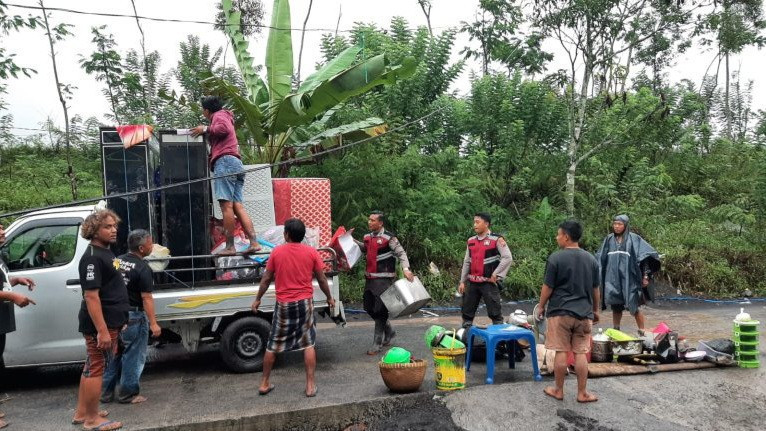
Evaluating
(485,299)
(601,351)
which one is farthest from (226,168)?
(601,351)

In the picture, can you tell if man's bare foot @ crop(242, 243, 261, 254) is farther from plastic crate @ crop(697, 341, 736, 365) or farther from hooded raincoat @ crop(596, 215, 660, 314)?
plastic crate @ crop(697, 341, 736, 365)

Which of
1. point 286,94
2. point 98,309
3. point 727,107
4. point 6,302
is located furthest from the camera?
point 727,107

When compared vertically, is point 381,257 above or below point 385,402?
above

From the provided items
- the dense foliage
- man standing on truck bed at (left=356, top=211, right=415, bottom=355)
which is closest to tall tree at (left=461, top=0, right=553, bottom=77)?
the dense foliage

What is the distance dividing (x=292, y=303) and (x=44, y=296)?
2.64 meters

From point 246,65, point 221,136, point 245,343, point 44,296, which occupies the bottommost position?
point 245,343

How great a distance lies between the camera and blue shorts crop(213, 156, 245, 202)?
6578 millimetres

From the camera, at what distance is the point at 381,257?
23.1ft

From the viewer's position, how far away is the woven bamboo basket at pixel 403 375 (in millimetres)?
5359

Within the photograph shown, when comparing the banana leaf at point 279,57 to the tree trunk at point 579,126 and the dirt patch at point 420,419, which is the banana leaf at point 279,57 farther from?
the dirt patch at point 420,419

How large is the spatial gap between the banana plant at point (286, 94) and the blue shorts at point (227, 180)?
2.41 m

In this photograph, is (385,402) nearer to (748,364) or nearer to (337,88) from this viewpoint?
(748,364)

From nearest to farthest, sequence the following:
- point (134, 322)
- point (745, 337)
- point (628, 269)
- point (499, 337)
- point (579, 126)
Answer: point (134, 322)
point (499, 337)
point (745, 337)
point (628, 269)
point (579, 126)

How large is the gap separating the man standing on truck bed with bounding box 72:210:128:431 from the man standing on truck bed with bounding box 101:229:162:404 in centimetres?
36
